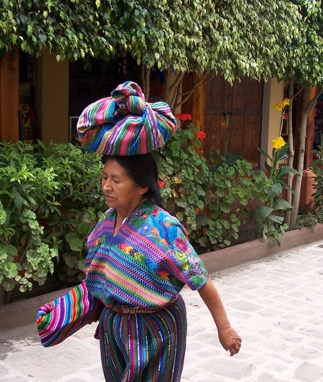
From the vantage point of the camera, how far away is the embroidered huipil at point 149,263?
7.36 ft

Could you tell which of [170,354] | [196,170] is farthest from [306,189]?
[170,354]

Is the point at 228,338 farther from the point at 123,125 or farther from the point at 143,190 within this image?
the point at 123,125

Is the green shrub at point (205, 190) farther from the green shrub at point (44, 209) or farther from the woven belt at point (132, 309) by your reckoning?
the woven belt at point (132, 309)

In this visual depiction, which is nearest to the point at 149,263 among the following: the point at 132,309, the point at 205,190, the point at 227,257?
the point at 132,309

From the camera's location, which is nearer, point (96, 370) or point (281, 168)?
point (96, 370)

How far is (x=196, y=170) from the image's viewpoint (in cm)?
633

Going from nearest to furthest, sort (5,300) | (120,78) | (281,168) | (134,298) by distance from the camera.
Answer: (134,298)
(5,300)
(281,168)
(120,78)

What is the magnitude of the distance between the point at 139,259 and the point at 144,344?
0.34 m

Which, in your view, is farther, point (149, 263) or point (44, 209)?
point (44, 209)

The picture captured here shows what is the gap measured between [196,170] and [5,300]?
2.45 m

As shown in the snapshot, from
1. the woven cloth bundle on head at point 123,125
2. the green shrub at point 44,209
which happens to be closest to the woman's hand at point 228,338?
the woven cloth bundle on head at point 123,125

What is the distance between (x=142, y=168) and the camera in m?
2.31

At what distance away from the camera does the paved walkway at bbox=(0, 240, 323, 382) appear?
4020mm

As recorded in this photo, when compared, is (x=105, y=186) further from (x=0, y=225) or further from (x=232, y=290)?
(x=232, y=290)
